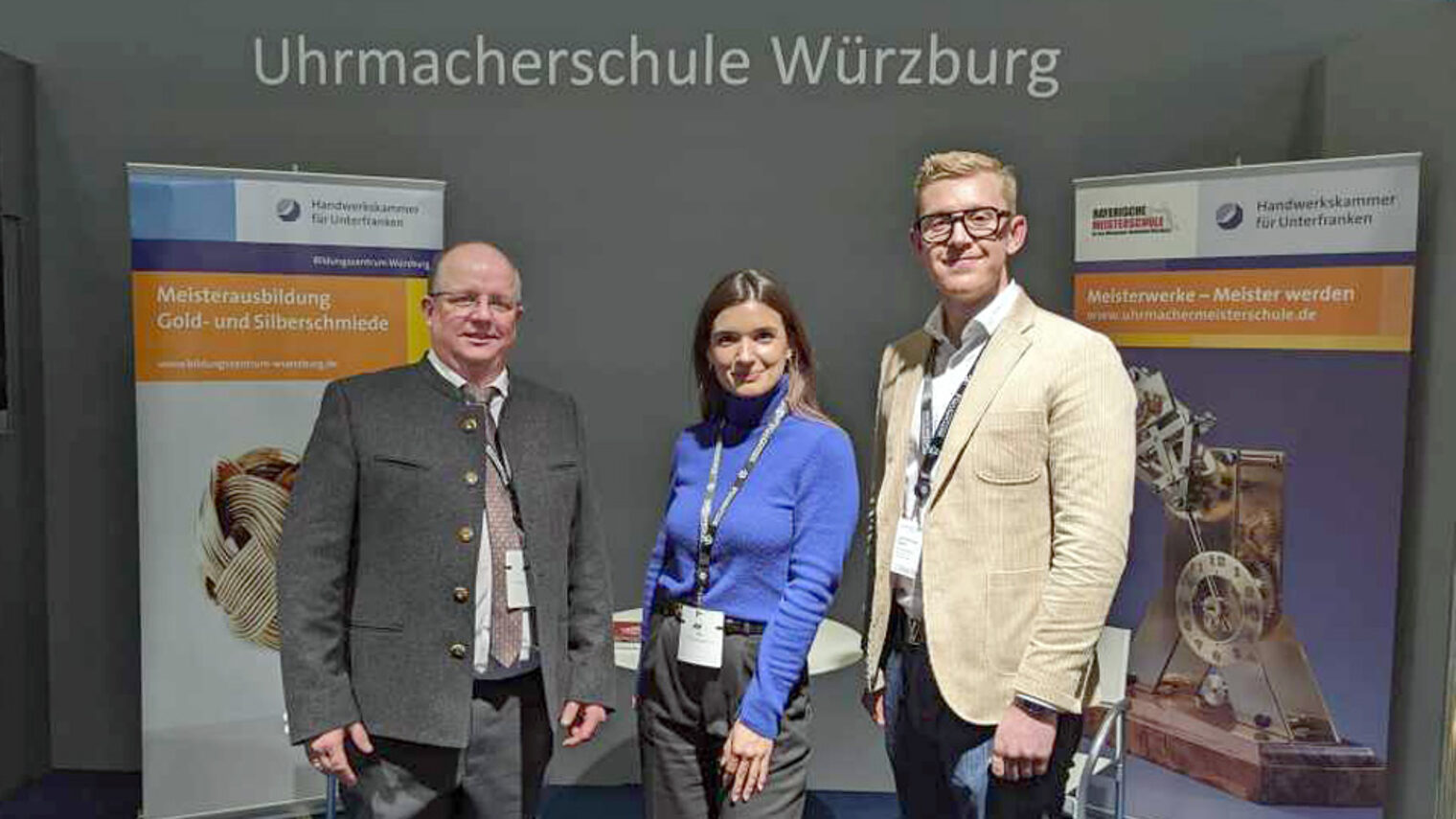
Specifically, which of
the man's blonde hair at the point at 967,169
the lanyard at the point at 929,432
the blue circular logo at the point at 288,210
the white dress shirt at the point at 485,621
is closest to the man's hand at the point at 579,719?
the white dress shirt at the point at 485,621

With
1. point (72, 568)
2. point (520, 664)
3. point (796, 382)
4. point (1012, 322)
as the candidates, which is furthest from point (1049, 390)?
point (72, 568)

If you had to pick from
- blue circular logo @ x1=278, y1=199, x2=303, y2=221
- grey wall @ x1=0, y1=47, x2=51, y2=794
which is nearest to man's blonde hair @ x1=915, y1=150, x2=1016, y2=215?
blue circular logo @ x1=278, y1=199, x2=303, y2=221

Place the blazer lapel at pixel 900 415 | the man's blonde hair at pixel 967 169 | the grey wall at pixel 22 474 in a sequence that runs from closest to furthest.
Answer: the man's blonde hair at pixel 967 169 → the blazer lapel at pixel 900 415 → the grey wall at pixel 22 474

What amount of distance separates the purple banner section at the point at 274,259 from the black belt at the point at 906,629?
2.06 m

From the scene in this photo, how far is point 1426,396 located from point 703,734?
2.35 m

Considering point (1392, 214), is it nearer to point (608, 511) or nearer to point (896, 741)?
point (896, 741)

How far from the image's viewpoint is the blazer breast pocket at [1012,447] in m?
1.59

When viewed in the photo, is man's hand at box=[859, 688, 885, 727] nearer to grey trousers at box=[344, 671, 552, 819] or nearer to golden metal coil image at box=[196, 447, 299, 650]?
grey trousers at box=[344, 671, 552, 819]

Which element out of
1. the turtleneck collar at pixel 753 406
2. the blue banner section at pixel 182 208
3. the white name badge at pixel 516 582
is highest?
the blue banner section at pixel 182 208

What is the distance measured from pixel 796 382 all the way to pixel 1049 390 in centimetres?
54

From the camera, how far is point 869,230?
138 inches

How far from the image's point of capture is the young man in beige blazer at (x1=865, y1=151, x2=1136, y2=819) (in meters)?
1.54

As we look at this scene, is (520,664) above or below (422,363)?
below

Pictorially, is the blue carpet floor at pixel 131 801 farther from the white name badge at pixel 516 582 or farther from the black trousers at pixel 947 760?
the white name badge at pixel 516 582
